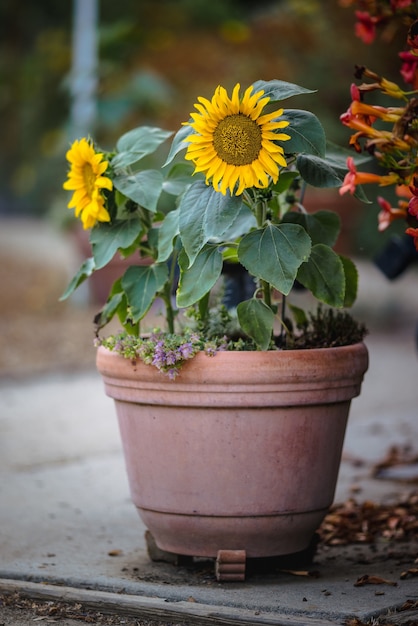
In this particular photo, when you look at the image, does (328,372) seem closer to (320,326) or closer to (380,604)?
(320,326)

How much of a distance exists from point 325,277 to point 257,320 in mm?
209

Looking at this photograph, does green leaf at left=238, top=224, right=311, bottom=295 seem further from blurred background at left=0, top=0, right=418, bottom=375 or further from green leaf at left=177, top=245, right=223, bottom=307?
blurred background at left=0, top=0, right=418, bottom=375

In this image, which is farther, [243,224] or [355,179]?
[243,224]

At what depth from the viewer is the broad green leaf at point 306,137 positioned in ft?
7.01

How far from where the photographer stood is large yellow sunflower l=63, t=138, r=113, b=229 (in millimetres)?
2307

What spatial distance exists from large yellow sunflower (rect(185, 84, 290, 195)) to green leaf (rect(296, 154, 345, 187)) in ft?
0.44

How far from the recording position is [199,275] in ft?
7.16

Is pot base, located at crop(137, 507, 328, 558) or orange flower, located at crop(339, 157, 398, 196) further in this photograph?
pot base, located at crop(137, 507, 328, 558)

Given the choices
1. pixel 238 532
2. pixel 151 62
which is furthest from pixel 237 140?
pixel 151 62

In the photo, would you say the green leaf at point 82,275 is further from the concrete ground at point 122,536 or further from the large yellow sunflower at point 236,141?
the concrete ground at point 122,536

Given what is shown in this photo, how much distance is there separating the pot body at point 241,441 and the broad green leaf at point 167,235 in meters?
0.27

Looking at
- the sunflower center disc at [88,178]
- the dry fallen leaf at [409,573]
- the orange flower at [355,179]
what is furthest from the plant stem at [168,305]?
the dry fallen leaf at [409,573]

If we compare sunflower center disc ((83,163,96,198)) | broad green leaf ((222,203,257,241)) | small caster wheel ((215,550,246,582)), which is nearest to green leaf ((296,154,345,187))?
broad green leaf ((222,203,257,241))

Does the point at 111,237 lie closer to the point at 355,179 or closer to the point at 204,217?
the point at 204,217
